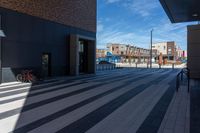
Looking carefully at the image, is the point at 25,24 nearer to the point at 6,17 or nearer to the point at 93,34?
the point at 6,17

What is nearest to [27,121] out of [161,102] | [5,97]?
[5,97]

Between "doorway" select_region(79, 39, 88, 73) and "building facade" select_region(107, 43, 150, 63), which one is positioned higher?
"building facade" select_region(107, 43, 150, 63)

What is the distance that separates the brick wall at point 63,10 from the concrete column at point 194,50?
35.3 ft

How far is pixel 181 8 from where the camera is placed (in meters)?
17.0

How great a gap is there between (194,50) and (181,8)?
5.24 m

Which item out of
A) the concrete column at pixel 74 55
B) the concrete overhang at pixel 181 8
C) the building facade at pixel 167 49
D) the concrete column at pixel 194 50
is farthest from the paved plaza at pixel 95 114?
the building facade at pixel 167 49

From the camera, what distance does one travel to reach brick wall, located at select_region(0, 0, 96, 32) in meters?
17.7

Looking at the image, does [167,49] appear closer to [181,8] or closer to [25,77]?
[181,8]

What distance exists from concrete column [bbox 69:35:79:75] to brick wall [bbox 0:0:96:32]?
165cm

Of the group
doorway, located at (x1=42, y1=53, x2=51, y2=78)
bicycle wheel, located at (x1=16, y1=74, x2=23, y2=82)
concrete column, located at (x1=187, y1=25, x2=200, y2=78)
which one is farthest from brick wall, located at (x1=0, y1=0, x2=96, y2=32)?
concrete column, located at (x1=187, y1=25, x2=200, y2=78)

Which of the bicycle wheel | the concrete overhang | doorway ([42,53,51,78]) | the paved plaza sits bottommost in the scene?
the paved plaza

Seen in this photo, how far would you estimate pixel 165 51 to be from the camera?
11212 centimetres

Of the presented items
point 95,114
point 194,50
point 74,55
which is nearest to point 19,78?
point 74,55

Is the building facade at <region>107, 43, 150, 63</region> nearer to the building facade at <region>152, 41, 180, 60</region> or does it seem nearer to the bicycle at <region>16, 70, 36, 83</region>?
the building facade at <region>152, 41, 180, 60</region>
